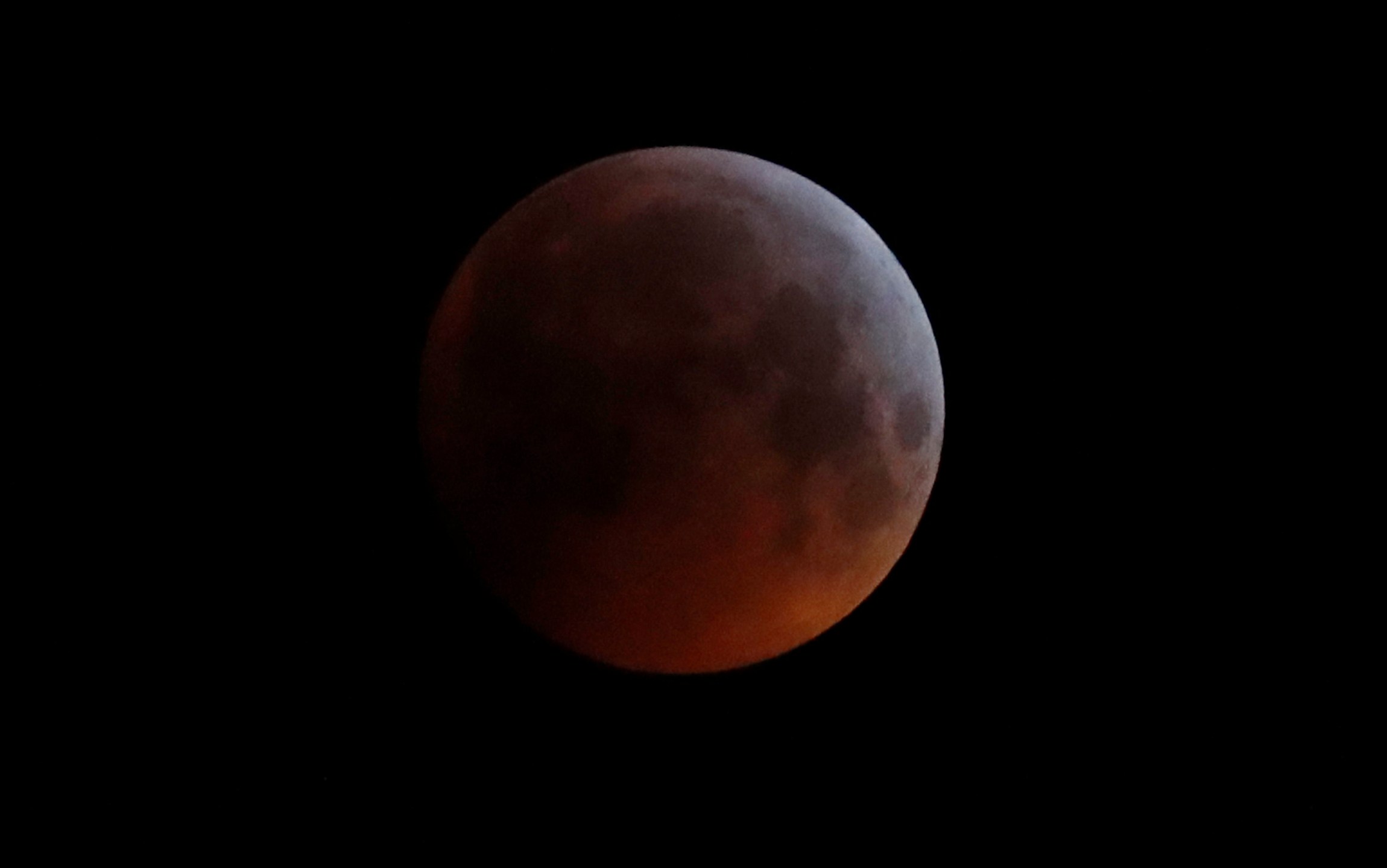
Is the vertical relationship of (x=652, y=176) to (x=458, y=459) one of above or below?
above

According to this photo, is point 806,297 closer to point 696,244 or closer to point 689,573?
point 696,244

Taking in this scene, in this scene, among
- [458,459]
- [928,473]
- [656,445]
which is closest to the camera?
[656,445]

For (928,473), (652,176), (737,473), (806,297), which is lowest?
(737,473)

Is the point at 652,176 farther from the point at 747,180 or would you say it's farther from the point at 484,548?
the point at 484,548

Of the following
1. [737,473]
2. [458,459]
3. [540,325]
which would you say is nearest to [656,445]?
[737,473]

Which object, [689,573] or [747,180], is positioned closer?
[689,573]

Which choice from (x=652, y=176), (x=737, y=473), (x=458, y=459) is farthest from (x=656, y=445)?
(x=652, y=176)

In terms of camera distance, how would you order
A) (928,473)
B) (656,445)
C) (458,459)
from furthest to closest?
(928,473) < (458,459) < (656,445)
